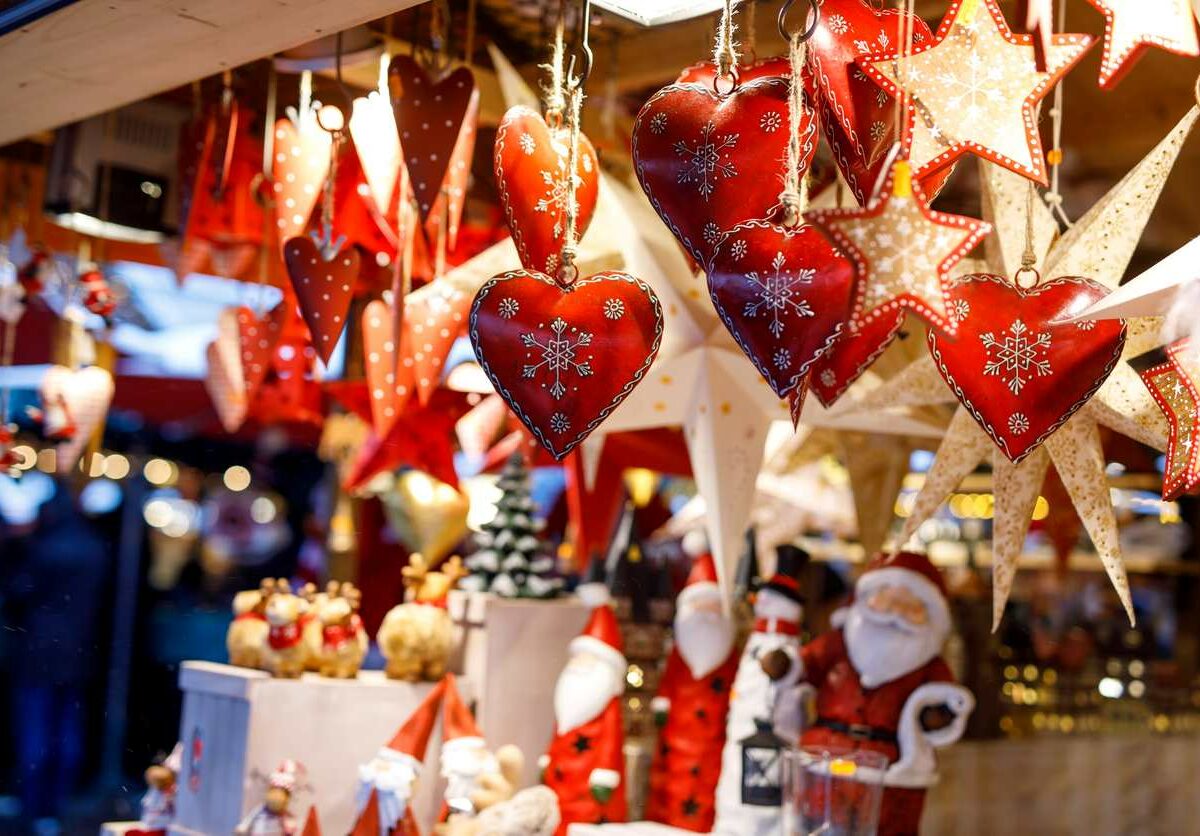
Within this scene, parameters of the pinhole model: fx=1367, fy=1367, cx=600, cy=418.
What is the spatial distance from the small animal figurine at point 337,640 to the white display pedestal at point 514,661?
25 centimetres

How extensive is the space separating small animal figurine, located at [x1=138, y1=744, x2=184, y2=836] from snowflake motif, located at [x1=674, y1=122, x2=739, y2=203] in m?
2.09

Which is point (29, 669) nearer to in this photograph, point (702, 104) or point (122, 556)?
point (122, 556)

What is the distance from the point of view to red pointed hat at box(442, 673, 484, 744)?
9.21 feet

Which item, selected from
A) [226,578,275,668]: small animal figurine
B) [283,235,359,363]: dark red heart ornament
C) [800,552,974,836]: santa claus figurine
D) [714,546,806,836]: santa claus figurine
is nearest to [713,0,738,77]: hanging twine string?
[283,235,359,363]: dark red heart ornament

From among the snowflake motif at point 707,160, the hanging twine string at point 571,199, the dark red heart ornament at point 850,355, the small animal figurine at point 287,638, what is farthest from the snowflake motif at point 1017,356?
the small animal figurine at point 287,638

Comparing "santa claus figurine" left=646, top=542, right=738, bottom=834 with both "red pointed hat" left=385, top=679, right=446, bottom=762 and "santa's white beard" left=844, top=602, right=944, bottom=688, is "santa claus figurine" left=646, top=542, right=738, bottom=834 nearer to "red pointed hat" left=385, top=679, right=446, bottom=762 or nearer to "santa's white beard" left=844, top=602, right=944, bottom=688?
"santa's white beard" left=844, top=602, right=944, bottom=688

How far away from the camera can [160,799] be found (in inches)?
122

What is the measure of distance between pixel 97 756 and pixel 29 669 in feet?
3.61

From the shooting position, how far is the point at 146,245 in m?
4.23

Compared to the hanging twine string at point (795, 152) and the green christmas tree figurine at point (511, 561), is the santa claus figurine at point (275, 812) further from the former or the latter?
the hanging twine string at point (795, 152)

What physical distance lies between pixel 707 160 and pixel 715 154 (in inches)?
0.4

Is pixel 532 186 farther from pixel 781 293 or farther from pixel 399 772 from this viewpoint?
pixel 399 772

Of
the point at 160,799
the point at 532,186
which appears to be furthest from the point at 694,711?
the point at 532,186

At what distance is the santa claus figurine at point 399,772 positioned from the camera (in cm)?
268
